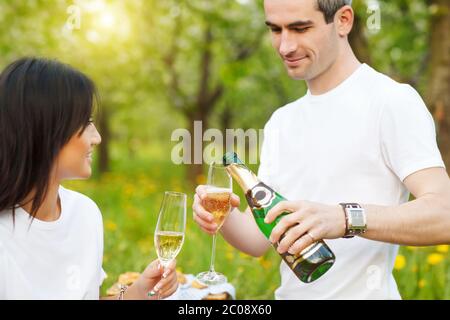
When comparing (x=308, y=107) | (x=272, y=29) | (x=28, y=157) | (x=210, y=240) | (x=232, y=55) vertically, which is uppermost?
(x=232, y=55)

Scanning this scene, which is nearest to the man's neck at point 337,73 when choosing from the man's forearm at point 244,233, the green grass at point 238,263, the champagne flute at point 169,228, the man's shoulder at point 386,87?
the man's shoulder at point 386,87

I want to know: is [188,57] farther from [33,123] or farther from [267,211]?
[33,123]

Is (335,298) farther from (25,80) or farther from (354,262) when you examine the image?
(25,80)

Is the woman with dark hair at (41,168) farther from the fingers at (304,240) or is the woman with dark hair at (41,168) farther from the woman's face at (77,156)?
the fingers at (304,240)

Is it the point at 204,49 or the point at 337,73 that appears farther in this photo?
the point at 204,49

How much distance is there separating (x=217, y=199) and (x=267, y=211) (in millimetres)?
201

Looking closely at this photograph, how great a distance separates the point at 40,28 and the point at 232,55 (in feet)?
12.4

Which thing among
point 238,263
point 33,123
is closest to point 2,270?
point 33,123

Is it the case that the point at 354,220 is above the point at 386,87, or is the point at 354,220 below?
below

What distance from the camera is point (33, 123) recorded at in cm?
180

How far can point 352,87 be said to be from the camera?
2.21m

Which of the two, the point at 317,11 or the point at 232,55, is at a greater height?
the point at 232,55

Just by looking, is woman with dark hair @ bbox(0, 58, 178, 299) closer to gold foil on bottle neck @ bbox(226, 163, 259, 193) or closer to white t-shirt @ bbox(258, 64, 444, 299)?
gold foil on bottle neck @ bbox(226, 163, 259, 193)
